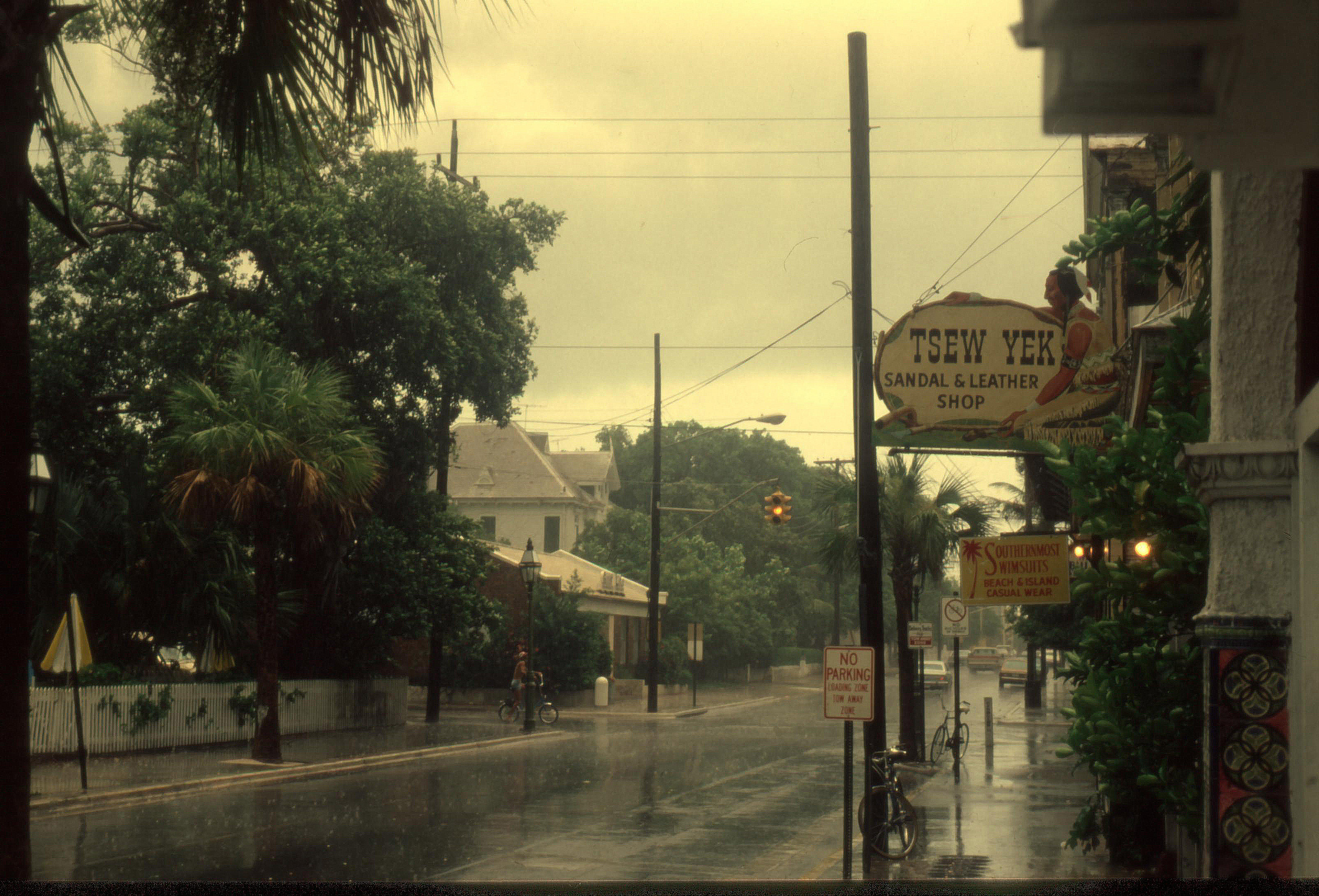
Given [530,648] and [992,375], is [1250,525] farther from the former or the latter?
[530,648]

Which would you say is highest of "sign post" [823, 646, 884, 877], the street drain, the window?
the window

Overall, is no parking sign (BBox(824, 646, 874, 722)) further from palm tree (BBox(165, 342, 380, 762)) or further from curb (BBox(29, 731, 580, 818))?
palm tree (BBox(165, 342, 380, 762))

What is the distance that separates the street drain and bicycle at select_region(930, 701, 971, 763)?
8.89m

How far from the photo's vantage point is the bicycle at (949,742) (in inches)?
877

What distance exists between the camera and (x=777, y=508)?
31.2 meters

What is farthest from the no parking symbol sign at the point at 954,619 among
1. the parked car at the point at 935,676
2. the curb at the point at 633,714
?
the parked car at the point at 935,676

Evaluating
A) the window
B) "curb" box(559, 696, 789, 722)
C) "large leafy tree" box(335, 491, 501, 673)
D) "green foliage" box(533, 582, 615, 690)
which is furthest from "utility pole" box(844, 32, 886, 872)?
the window

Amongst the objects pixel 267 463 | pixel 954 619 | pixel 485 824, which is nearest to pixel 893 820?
pixel 485 824

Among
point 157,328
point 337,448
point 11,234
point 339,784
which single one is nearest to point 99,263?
point 157,328

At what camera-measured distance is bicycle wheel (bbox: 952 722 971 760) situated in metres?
22.3

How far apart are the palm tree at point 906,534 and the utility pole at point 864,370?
8218 millimetres

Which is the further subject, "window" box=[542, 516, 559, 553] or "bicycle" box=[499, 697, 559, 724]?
"window" box=[542, 516, 559, 553]

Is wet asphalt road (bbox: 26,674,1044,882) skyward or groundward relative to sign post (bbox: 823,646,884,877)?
groundward

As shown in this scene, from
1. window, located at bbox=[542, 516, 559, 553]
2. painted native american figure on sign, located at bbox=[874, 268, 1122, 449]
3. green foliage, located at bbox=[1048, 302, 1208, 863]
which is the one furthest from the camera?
window, located at bbox=[542, 516, 559, 553]
